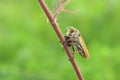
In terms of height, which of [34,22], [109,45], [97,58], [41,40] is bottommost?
[97,58]

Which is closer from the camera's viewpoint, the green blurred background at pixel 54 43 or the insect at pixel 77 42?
the insect at pixel 77 42

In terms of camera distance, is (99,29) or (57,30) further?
(99,29)

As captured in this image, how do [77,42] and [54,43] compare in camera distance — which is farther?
[54,43]

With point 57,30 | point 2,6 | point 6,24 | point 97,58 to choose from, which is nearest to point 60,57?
point 97,58

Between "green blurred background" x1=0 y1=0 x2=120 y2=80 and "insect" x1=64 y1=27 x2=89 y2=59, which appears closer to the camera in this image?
"insect" x1=64 y1=27 x2=89 y2=59

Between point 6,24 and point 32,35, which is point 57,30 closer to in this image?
point 32,35

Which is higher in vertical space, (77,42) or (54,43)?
(54,43)

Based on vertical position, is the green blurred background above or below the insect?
above

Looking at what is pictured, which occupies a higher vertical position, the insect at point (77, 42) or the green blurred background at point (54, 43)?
the green blurred background at point (54, 43)
